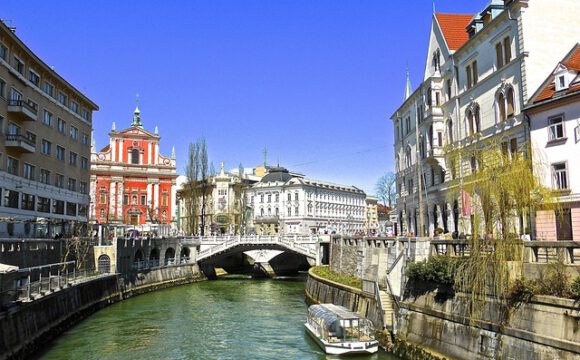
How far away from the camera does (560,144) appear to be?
103ft

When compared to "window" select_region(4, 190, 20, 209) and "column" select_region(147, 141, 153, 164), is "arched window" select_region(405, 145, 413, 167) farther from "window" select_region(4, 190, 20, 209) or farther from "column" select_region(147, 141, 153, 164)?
"column" select_region(147, 141, 153, 164)

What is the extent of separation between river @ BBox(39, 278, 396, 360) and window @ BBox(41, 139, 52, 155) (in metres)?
17.0

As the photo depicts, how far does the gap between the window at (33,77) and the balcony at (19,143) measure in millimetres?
6160

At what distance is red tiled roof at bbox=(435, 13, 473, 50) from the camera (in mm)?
48188

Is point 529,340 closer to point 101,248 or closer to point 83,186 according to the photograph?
point 101,248

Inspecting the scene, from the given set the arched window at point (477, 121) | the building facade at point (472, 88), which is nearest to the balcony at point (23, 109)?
the building facade at point (472, 88)

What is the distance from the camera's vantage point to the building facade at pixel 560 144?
100.0ft

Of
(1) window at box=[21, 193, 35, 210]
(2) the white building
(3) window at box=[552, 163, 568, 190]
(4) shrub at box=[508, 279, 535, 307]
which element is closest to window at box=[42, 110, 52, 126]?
(1) window at box=[21, 193, 35, 210]

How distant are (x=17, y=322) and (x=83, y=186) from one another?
37.5 metres

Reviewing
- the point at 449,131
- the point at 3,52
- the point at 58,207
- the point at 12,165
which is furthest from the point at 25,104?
the point at 449,131

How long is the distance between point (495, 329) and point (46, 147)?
45515mm

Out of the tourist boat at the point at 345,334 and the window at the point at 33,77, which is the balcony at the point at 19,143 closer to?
the window at the point at 33,77

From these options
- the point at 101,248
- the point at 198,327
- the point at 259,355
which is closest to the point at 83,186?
the point at 101,248

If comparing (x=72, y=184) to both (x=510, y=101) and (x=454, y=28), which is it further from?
(x=510, y=101)
